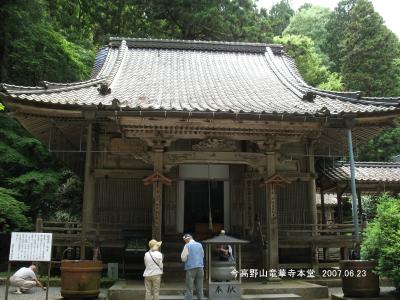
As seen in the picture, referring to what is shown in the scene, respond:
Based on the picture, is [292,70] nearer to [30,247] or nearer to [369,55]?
[30,247]

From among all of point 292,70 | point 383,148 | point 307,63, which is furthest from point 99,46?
point 383,148

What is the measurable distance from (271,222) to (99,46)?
23.7m

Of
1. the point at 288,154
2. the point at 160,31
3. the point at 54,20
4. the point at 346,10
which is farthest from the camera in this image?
the point at 346,10

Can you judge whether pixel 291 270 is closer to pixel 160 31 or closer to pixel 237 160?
pixel 237 160

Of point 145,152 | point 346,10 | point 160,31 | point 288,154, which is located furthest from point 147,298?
point 346,10

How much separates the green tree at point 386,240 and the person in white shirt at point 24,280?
7928 millimetres

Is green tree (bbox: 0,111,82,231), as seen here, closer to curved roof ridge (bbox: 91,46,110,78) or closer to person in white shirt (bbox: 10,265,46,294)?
person in white shirt (bbox: 10,265,46,294)

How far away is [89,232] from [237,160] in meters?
4.80

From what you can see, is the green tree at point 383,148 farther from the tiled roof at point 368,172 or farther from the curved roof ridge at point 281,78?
the curved roof ridge at point 281,78

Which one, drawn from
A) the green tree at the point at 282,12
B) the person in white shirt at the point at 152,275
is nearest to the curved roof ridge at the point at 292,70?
the person in white shirt at the point at 152,275

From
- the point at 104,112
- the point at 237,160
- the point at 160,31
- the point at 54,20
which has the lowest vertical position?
the point at 237,160

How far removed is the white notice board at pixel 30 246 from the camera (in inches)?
318

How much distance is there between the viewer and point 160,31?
3086 centimetres

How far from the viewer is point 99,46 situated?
101 feet
